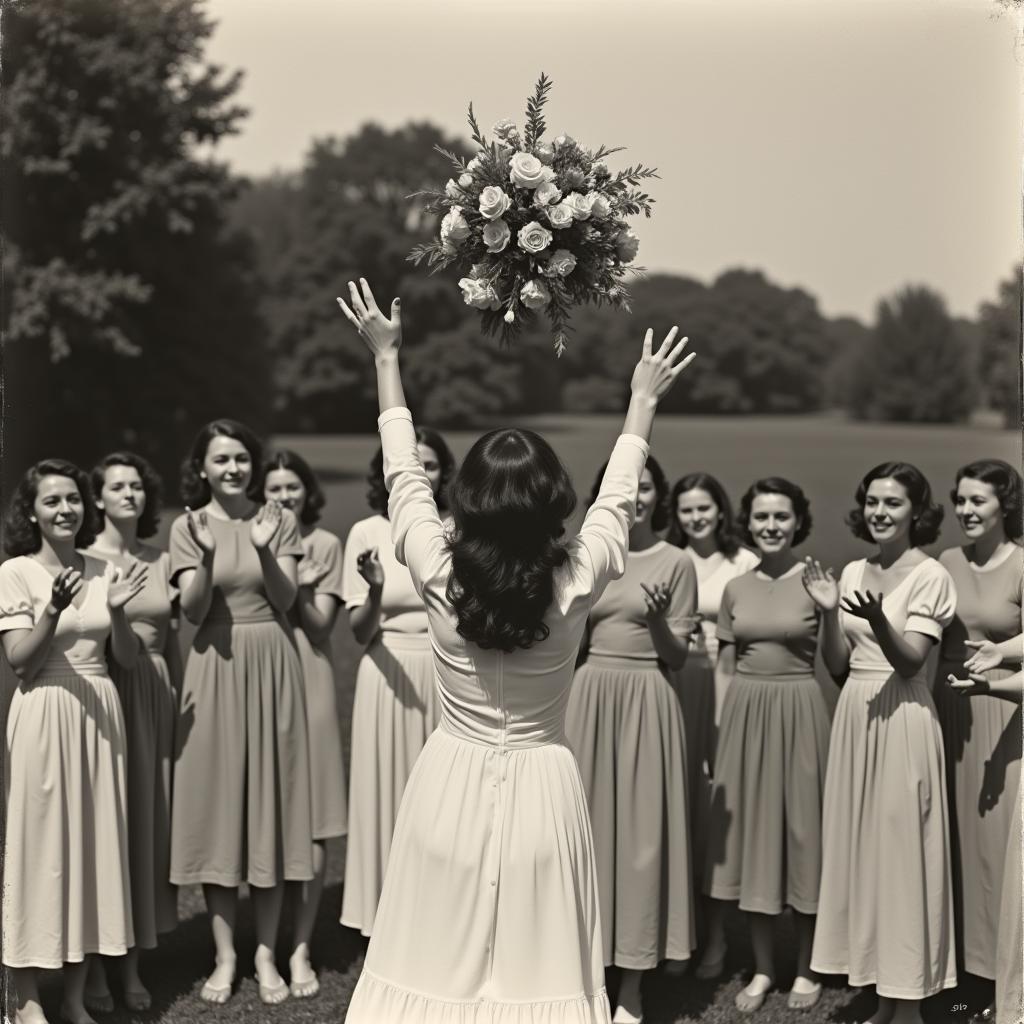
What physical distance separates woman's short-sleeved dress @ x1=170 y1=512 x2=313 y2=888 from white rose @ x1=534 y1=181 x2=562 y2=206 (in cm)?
302

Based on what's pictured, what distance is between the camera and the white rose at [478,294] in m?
4.45

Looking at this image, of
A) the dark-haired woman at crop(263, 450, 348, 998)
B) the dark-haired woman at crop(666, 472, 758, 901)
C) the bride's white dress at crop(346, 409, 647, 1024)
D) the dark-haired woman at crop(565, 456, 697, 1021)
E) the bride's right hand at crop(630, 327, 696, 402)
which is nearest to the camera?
the bride's white dress at crop(346, 409, 647, 1024)

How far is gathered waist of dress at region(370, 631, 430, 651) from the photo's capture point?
6.91 meters

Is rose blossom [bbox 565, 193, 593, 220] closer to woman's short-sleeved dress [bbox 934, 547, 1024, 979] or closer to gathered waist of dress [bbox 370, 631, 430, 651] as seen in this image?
gathered waist of dress [bbox 370, 631, 430, 651]

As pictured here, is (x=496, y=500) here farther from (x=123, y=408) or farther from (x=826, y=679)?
(x=123, y=408)

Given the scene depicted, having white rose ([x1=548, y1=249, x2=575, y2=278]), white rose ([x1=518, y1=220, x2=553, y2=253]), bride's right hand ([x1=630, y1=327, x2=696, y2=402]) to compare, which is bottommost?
bride's right hand ([x1=630, y1=327, x2=696, y2=402])

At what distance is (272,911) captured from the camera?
6.90 meters

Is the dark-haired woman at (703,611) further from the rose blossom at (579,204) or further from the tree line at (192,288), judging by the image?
the tree line at (192,288)

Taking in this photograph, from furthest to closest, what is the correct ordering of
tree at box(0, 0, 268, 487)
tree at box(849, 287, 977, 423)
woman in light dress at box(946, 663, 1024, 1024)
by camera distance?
tree at box(849, 287, 977, 423) → tree at box(0, 0, 268, 487) → woman in light dress at box(946, 663, 1024, 1024)

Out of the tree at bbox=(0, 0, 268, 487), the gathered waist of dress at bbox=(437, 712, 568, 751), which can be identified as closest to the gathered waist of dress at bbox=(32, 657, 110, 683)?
the gathered waist of dress at bbox=(437, 712, 568, 751)

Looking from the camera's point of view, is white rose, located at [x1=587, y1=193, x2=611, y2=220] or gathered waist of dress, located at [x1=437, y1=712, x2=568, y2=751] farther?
white rose, located at [x1=587, y1=193, x2=611, y2=220]

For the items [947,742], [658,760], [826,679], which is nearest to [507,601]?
[658,760]

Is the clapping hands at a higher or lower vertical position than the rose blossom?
lower

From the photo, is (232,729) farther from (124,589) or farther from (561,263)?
(561,263)
